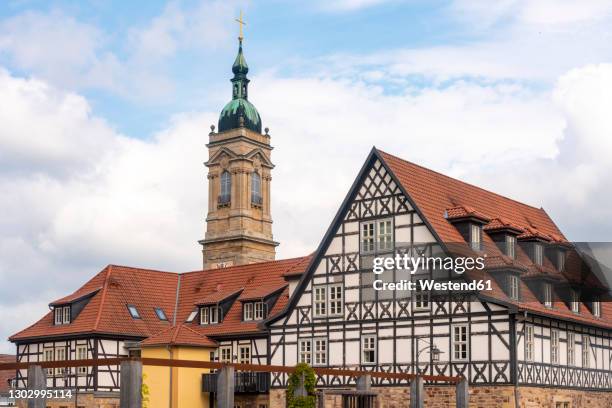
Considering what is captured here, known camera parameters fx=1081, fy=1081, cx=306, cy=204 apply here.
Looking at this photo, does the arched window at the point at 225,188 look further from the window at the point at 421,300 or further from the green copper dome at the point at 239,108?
the window at the point at 421,300

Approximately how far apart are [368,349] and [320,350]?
264cm

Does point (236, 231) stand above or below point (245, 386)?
above

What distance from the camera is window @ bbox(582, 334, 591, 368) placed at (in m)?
47.1

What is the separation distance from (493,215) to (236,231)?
42374mm

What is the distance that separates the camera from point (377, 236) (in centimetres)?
4600

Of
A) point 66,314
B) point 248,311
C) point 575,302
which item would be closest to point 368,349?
point 248,311

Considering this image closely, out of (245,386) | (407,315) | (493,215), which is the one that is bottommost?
(245,386)

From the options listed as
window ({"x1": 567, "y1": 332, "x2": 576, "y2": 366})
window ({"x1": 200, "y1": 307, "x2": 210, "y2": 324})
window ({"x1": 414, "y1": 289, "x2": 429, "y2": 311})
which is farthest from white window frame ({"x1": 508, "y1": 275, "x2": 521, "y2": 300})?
window ({"x1": 200, "y1": 307, "x2": 210, "y2": 324})

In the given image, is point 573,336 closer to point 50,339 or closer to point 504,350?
point 504,350

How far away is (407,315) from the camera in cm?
4484

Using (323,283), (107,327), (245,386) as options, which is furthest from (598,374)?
(107,327)

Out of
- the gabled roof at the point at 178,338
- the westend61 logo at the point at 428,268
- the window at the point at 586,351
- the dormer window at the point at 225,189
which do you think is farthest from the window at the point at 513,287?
the dormer window at the point at 225,189

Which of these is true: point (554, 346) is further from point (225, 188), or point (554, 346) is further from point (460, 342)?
point (225, 188)

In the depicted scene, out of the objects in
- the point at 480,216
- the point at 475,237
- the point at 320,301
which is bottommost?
the point at 320,301
